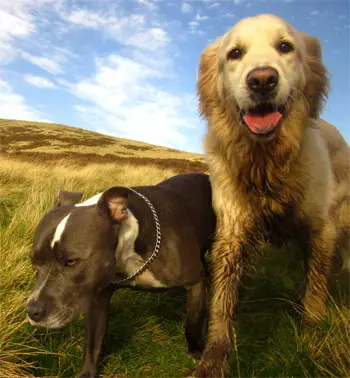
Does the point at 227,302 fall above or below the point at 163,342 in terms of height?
above

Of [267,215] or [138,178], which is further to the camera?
[138,178]

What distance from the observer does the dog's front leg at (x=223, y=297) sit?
2.96 m

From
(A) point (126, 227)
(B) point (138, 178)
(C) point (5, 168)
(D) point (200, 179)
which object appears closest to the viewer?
(A) point (126, 227)

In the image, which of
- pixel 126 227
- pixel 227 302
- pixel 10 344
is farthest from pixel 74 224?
pixel 227 302

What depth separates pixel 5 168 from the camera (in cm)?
1048

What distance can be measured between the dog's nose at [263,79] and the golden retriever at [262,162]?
0.23 ft

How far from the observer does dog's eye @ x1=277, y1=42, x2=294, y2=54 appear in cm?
292

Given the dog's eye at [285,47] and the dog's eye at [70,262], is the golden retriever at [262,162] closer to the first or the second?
the dog's eye at [285,47]

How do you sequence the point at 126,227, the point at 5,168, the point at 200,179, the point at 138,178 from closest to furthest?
the point at 126,227
the point at 200,179
the point at 5,168
the point at 138,178

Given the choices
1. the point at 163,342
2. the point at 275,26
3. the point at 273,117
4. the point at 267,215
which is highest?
the point at 275,26

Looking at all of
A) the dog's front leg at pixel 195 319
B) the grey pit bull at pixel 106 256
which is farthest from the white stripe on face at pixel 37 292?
the dog's front leg at pixel 195 319

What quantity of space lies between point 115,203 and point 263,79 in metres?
1.37

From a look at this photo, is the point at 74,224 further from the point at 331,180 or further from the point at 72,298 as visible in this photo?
the point at 331,180

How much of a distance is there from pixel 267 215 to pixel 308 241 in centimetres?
50
